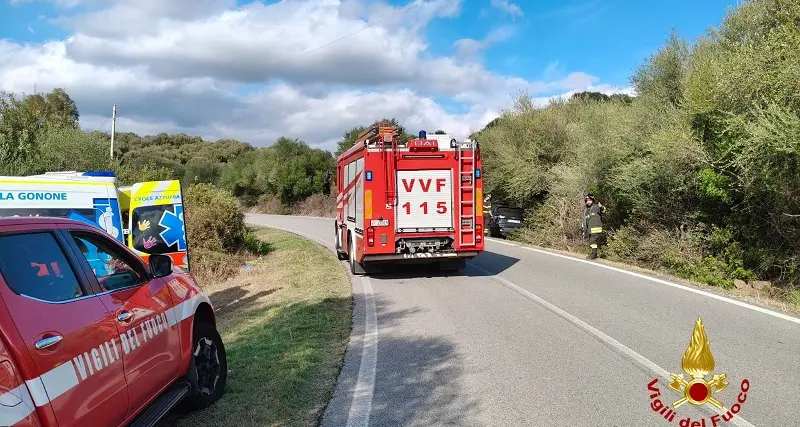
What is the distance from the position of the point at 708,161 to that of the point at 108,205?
12.0 meters

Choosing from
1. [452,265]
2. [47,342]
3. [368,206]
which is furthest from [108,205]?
[452,265]

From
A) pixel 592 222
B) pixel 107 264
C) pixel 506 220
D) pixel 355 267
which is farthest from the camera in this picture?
pixel 506 220

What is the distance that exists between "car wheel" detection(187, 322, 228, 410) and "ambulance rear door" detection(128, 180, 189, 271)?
5.32 meters

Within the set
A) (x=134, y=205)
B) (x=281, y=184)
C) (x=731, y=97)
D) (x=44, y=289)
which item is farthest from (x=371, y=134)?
(x=281, y=184)

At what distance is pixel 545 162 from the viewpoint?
2341 centimetres

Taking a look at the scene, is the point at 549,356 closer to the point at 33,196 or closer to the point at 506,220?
the point at 33,196

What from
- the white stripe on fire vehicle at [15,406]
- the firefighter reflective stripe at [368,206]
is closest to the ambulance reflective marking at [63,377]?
the white stripe on fire vehicle at [15,406]

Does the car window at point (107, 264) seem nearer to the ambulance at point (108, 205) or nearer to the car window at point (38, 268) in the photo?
the car window at point (38, 268)

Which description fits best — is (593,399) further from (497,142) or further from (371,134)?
(497,142)

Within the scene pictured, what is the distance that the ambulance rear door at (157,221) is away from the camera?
10133 millimetres

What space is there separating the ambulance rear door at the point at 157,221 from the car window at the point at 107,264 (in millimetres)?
Result: 6027

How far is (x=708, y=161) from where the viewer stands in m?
12.7

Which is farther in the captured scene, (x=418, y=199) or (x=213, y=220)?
(x=213, y=220)

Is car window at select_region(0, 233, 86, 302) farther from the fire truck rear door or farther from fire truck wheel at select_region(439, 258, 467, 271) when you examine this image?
fire truck wheel at select_region(439, 258, 467, 271)
